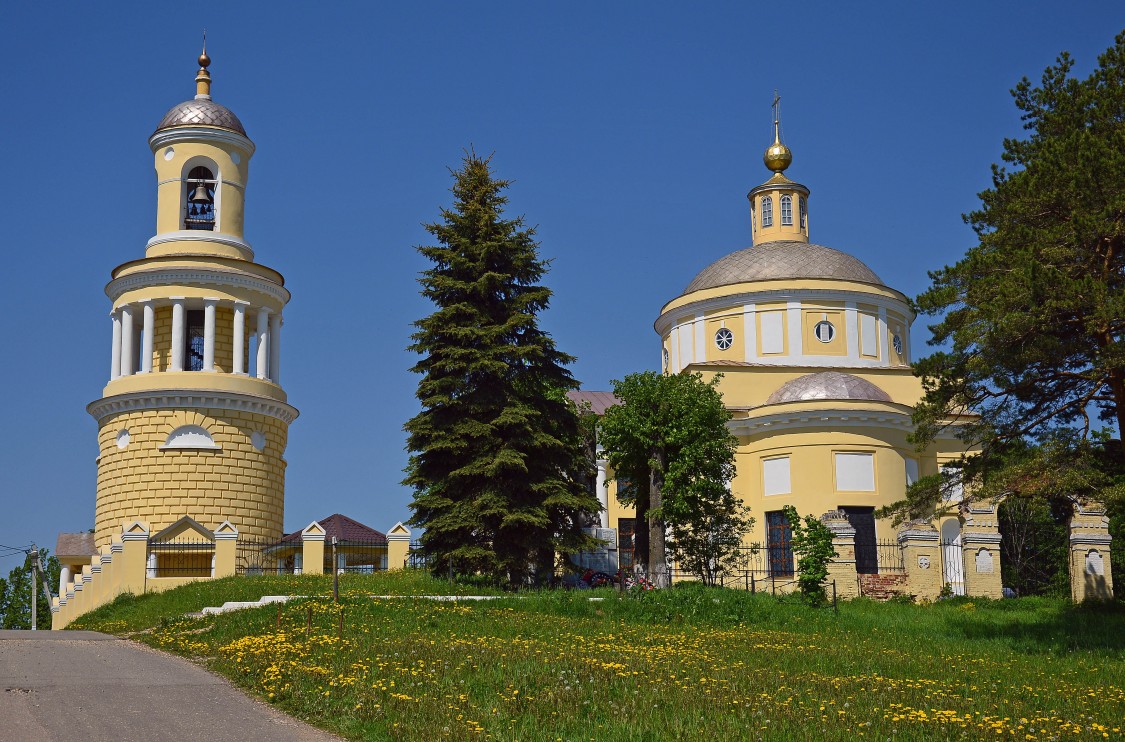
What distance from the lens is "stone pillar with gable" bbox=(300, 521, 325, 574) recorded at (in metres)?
32.0

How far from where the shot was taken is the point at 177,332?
3806cm

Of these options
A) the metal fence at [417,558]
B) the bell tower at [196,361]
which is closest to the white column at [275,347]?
the bell tower at [196,361]

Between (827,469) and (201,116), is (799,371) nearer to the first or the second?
(827,469)

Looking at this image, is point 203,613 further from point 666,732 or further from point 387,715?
point 666,732

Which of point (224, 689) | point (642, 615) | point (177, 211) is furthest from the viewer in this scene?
point (177, 211)

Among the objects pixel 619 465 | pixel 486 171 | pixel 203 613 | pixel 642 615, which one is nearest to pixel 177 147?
pixel 486 171

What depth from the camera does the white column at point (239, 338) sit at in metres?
38.5

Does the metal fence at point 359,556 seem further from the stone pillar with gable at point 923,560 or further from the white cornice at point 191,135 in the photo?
the stone pillar with gable at point 923,560

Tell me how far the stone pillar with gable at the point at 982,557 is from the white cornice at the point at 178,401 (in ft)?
67.4

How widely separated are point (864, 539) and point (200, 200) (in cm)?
2234

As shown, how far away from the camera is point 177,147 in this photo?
40.1 m

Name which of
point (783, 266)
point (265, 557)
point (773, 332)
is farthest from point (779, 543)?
point (265, 557)

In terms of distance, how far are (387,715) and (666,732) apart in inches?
104

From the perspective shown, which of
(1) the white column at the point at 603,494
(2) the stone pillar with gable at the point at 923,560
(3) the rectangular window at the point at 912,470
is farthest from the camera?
(1) the white column at the point at 603,494
